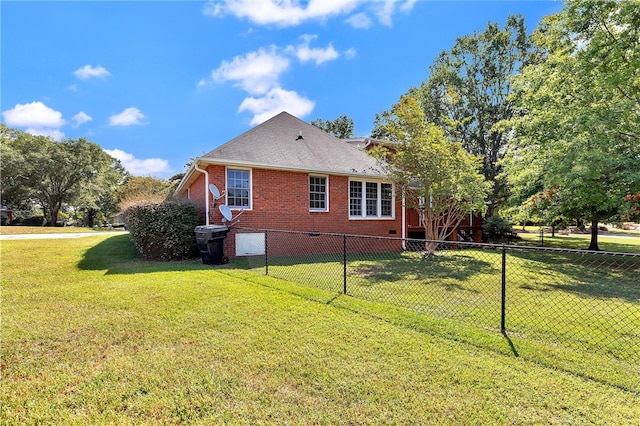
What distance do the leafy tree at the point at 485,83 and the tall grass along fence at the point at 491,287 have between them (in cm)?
1228

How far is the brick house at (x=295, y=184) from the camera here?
10.3m

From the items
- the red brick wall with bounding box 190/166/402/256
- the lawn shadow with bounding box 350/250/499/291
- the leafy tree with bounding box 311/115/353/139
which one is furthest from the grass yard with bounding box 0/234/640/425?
the leafy tree with bounding box 311/115/353/139

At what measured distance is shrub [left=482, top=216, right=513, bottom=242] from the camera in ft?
65.3

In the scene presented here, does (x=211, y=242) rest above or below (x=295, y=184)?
below

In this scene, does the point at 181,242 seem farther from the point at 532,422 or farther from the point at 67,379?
the point at 532,422

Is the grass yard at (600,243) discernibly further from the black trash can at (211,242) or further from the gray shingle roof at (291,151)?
the black trash can at (211,242)

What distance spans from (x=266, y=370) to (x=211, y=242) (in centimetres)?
644

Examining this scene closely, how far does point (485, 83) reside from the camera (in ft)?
72.9

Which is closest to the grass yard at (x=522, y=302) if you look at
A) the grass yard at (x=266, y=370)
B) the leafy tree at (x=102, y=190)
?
the grass yard at (x=266, y=370)

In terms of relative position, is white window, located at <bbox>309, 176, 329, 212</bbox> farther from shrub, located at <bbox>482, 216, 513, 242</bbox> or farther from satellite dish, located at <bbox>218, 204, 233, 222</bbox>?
shrub, located at <bbox>482, 216, 513, 242</bbox>

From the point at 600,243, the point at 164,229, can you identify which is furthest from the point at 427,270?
the point at 600,243

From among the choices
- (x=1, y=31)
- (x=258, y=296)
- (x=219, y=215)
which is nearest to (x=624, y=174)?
(x=258, y=296)

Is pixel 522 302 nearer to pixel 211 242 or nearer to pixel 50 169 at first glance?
pixel 211 242

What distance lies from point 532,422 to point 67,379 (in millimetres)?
3886
